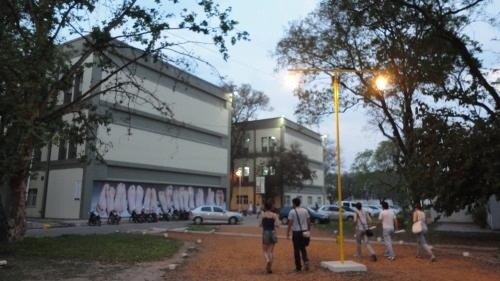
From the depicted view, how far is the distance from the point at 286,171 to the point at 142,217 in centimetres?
2820

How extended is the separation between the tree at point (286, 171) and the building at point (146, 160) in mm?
9592

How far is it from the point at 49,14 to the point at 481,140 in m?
17.0

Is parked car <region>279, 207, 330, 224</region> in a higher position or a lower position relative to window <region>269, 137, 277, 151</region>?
lower

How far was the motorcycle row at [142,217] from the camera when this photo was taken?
3353cm

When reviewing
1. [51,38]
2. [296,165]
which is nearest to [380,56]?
[51,38]

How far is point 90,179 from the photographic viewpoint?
126ft

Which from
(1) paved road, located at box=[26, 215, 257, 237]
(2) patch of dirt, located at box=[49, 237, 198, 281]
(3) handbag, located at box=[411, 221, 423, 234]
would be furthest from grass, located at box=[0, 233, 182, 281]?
(3) handbag, located at box=[411, 221, 423, 234]

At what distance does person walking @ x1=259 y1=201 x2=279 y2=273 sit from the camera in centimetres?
1166

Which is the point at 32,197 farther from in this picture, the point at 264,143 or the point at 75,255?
the point at 264,143

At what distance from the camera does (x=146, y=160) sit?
44.2 metres

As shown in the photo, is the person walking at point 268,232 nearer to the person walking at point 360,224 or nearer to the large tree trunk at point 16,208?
the person walking at point 360,224

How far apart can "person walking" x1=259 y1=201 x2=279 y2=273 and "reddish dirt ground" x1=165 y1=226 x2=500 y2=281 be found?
399 millimetres

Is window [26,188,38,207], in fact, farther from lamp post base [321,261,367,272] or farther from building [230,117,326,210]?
lamp post base [321,261,367,272]

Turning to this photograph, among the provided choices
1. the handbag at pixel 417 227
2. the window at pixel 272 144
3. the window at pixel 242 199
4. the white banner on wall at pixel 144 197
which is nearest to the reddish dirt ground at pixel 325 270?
the handbag at pixel 417 227
